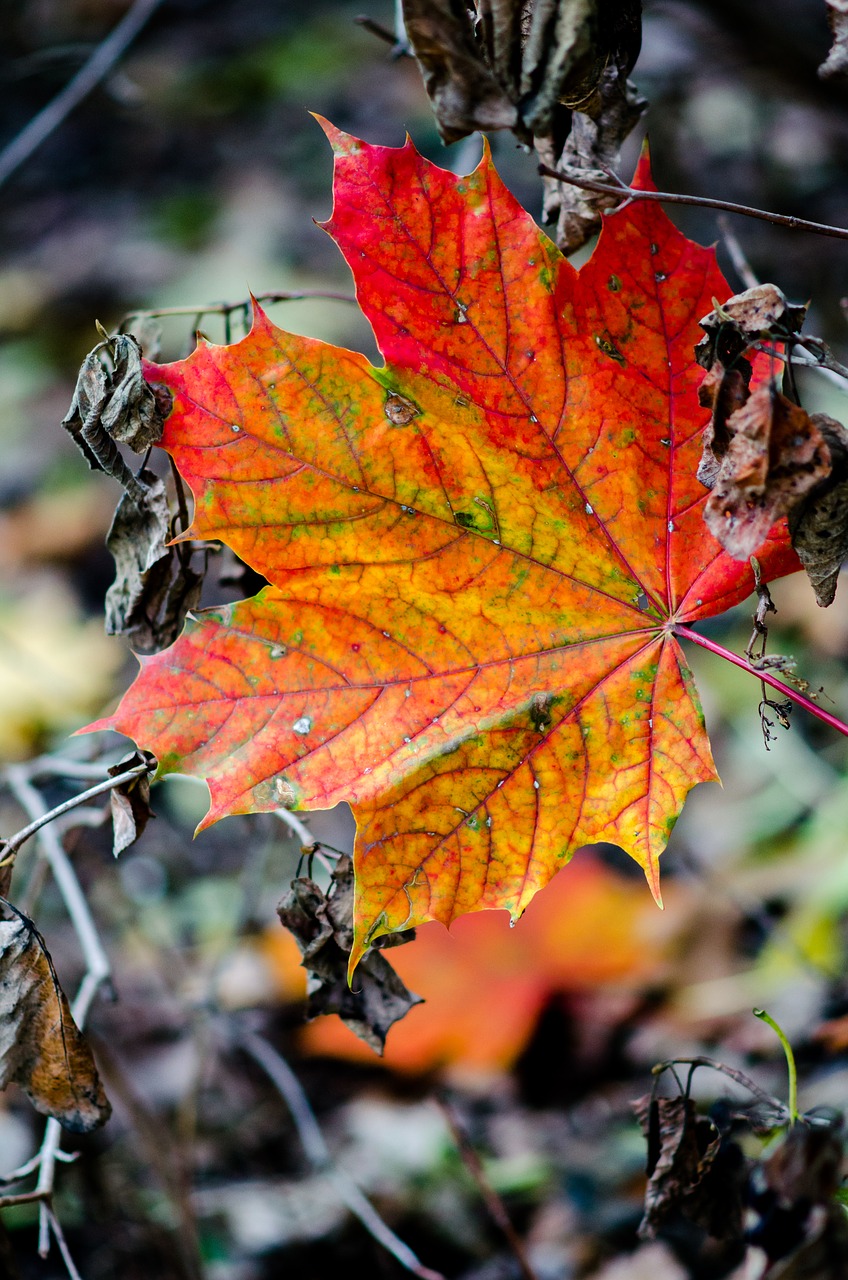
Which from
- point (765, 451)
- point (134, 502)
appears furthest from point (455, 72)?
point (134, 502)

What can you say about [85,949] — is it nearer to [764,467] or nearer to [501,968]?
[764,467]

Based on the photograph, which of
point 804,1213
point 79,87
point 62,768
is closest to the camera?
point 804,1213

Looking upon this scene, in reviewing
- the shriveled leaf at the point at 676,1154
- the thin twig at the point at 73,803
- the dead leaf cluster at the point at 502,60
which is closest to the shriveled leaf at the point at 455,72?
the dead leaf cluster at the point at 502,60

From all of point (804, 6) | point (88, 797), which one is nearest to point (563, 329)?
point (88, 797)

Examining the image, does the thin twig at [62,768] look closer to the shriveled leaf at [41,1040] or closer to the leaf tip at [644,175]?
the shriveled leaf at [41,1040]

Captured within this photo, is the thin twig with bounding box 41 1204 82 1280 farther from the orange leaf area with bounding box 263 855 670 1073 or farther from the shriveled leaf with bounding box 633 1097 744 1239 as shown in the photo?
the orange leaf area with bounding box 263 855 670 1073

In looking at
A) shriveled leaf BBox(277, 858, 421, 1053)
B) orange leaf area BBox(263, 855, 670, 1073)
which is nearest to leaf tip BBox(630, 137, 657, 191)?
shriveled leaf BBox(277, 858, 421, 1053)
